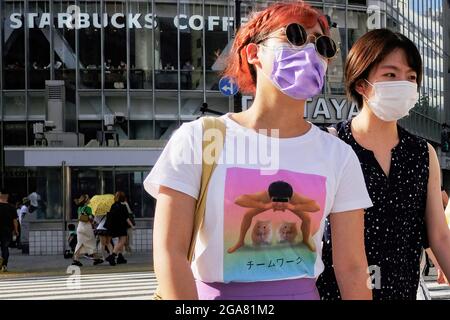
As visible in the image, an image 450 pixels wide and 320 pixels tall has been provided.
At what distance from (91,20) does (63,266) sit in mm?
12677

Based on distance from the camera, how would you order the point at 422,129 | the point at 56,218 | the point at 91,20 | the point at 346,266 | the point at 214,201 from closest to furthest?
the point at 214,201, the point at 346,266, the point at 56,218, the point at 91,20, the point at 422,129

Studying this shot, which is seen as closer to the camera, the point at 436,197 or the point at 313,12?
the point at 313,12

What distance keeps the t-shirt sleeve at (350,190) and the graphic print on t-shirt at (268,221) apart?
96 millimetres

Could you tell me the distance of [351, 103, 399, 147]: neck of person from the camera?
2773mm

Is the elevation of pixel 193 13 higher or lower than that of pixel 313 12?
higher

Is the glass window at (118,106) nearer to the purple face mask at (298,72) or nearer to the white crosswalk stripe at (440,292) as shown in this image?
the white crosswalk stripe at (440,292)

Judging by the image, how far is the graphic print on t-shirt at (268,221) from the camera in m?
1.73

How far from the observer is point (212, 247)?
1753 mm

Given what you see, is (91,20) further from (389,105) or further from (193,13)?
(389,105)

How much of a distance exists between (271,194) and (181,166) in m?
0.22

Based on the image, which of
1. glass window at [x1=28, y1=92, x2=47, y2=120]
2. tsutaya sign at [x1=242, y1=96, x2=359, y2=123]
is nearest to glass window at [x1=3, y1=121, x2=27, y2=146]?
glass window at [x1=28, y1=92, x2=47, y2=120]

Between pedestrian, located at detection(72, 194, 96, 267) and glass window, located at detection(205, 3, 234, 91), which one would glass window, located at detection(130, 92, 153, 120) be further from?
pedestrian, located at detection(72, 194, 96, 267)

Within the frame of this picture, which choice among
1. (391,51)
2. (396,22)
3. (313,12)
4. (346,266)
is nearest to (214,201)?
(346,266)

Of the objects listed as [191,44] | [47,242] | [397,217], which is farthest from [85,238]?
[397,217]
